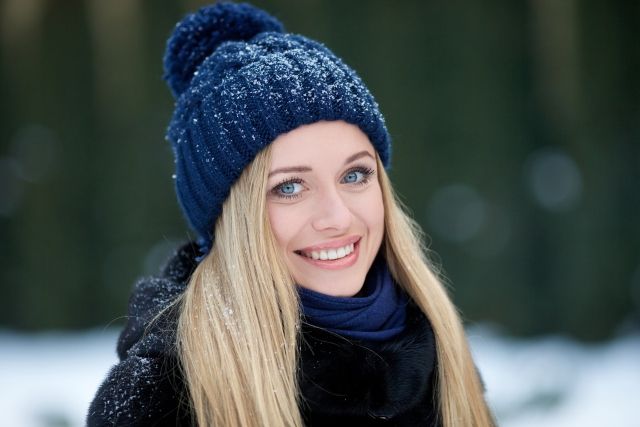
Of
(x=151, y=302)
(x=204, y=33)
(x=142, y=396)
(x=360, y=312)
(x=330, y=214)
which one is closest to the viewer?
(x=142, y=396)

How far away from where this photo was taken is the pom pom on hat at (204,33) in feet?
7.18

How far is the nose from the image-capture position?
1.87 metres

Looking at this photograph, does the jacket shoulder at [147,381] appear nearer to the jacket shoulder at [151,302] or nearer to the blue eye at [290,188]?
the jacket shoulder at [151,302]

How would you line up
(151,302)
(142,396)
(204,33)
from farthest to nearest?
(204,33) → (151,302) → (142,396)

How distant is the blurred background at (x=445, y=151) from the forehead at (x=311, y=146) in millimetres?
2466

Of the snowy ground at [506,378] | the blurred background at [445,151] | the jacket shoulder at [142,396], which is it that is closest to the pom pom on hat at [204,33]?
A: the jacket shoulder at [142,396]

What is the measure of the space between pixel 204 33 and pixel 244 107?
1.60 feet

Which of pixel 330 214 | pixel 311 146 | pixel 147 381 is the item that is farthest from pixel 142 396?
pixel 311 146

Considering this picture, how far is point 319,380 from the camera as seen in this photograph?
186 cm

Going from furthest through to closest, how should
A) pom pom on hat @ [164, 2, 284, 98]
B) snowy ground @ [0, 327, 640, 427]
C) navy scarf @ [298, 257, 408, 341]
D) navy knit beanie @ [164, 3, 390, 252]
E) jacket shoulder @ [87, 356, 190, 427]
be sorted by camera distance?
snowy ground @ [0, 327, 640, 427] < pom pom on hat @ [164, 2, 284, 98] < navy scarf @ [298, 257, 408, 341] < navy knit beanie @ [164, 3, 390, 252] < jacket shoulder @ [87, 356, 190, 427]

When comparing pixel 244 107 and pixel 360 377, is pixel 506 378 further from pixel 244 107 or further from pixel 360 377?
pixel 244 107

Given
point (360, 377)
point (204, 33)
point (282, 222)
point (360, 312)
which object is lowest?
point (360, 377)

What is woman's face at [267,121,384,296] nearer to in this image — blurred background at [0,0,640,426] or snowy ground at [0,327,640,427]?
snowy ground at [0,327,640,427]

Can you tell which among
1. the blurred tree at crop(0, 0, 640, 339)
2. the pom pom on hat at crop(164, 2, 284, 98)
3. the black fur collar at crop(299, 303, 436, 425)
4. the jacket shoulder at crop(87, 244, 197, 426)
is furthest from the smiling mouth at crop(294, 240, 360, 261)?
the blurred tree at crop(0, 0, 640, 339)
